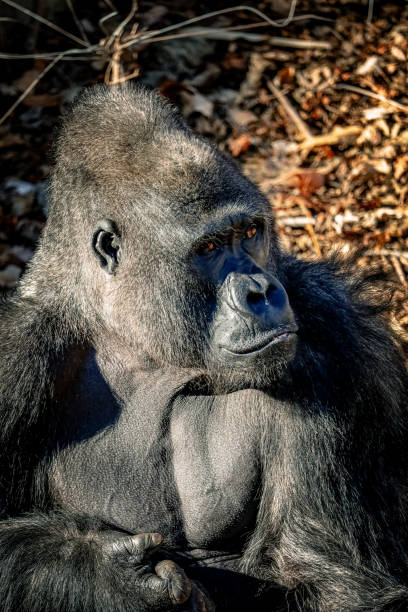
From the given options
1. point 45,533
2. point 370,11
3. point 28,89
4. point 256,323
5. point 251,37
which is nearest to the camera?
point 256,323

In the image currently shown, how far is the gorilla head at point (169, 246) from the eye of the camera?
3.84 metres

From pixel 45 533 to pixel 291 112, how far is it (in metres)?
5.05

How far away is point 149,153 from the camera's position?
4.11 meters

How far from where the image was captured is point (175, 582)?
395 cm

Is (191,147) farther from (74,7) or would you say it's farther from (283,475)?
(74,7)

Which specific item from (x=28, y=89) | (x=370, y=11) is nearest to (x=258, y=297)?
(x=28, y=89)

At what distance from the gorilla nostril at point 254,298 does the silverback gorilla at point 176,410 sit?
106mm

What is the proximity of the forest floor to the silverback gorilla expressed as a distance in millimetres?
2668

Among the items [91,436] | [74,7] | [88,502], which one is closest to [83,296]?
[91,436]

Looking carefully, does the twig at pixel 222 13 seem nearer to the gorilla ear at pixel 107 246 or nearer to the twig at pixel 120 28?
the twig at pixel 120 28

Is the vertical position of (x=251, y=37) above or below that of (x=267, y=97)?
above

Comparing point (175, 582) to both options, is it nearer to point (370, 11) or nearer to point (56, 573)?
point (56, 573)

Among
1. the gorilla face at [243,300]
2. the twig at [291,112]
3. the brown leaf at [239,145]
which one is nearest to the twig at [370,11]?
the twig at [291,112]

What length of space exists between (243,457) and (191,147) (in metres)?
1.59
